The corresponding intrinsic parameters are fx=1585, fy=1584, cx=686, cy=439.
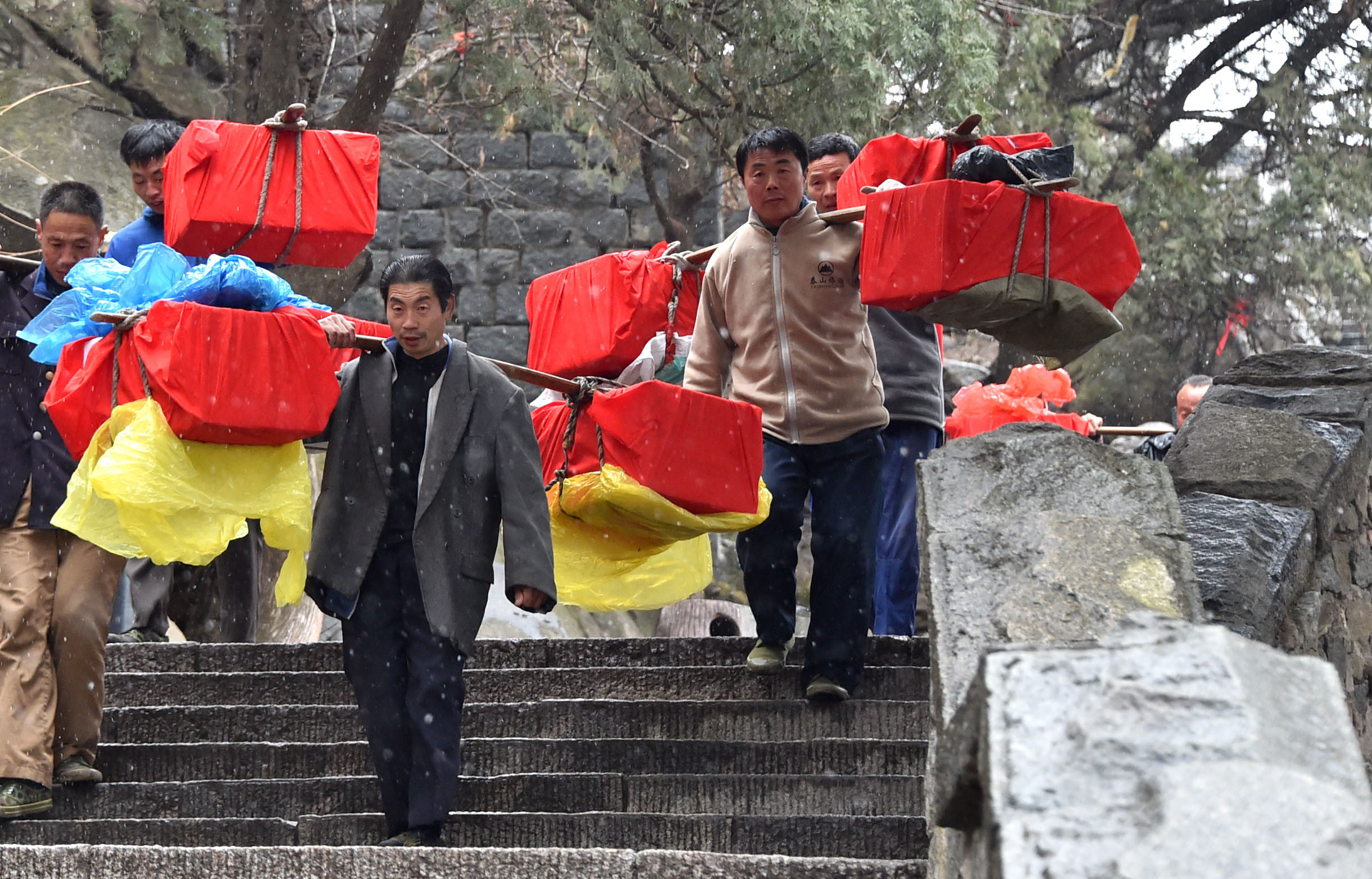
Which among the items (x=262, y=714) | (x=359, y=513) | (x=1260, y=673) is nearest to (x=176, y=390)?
(x=359, y=513)

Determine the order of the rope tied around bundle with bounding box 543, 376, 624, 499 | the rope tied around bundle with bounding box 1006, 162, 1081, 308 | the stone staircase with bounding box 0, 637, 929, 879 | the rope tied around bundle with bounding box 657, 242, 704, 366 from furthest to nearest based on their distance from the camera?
the rope tied around bundle with bounding box 657, 242, 704, 366 < the rope tied around bundle with bounding box 543, 376, 624, 499 < the rope tied around bundle with bounding box 1006, 162, 1081, 308 < the stone staircase with bounding box 0, 637, 929, 879

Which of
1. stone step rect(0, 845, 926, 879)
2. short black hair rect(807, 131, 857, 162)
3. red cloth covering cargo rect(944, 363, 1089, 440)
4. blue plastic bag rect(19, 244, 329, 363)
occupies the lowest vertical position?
stone step rect(0, 845, 926, 879)

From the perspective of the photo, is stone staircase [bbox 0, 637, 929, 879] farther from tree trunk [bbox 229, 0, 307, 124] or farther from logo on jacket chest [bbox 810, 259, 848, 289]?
tree trunk [bbox 229, 0, 307, 124]

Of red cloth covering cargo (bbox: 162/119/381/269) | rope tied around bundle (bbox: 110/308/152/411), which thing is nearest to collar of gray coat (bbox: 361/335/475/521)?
rope tied around bundle (bbox: 110/308/152/411)

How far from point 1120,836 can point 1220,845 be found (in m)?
0.11

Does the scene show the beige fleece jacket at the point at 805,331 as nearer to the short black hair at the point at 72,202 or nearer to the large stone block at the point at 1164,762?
the short black hair at the point at 72,202

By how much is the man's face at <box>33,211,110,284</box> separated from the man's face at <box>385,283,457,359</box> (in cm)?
110

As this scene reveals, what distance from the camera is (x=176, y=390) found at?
3949mm

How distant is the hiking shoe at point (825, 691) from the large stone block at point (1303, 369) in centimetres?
169

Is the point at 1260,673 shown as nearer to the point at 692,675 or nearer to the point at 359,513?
the point at 359,513

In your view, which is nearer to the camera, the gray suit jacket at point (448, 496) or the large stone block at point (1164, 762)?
the large stone block at point (1164, 762)

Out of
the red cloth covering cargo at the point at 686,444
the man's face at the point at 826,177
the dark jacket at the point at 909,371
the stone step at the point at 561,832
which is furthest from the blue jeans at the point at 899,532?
the stone step at the point at 561,832

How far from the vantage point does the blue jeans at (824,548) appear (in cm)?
489

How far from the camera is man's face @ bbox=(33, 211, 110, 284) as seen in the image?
4766 millimetres
